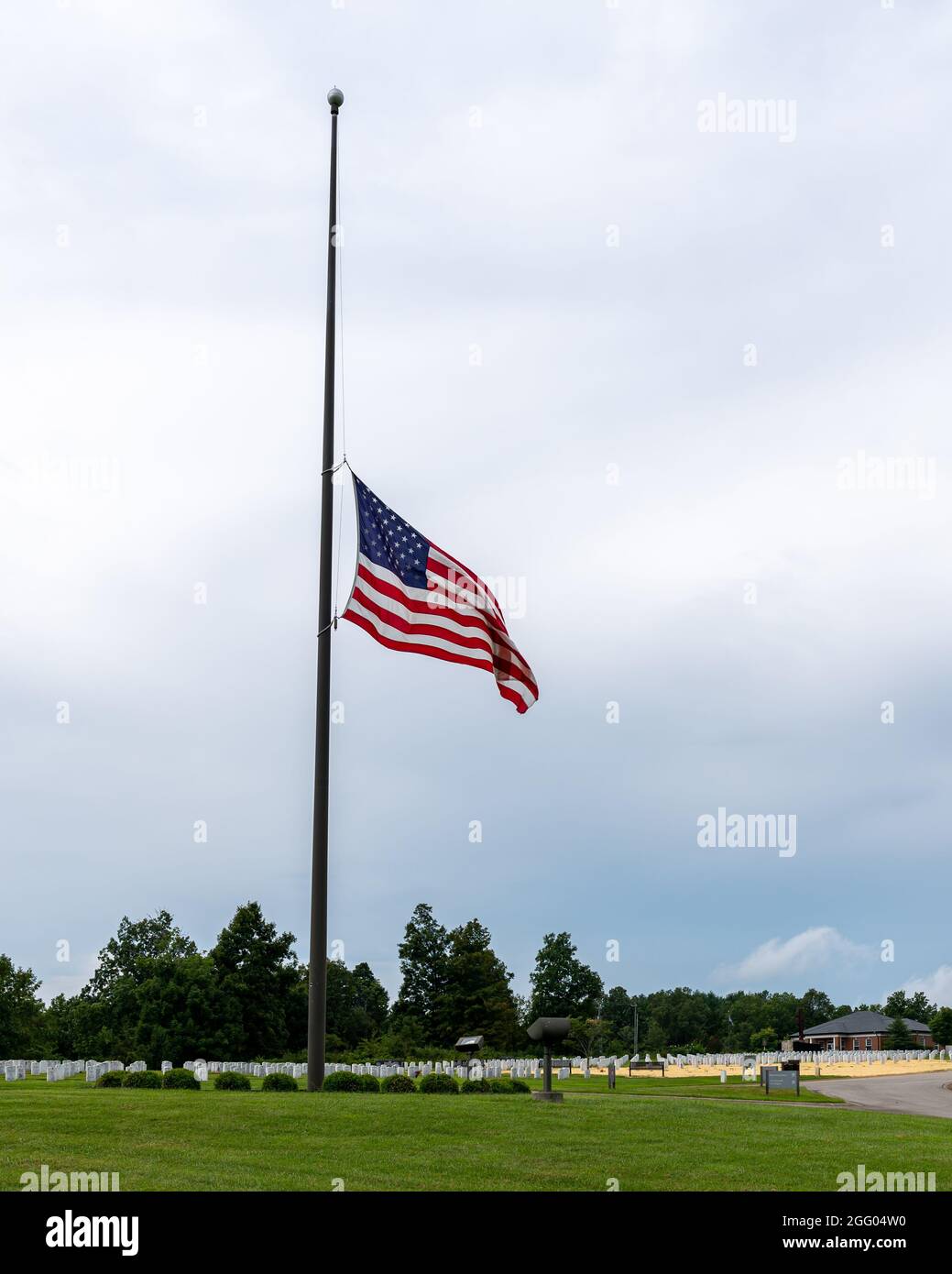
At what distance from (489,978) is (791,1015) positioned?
7446 cm

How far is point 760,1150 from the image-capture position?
533 inches

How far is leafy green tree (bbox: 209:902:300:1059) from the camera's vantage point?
51.6 meters

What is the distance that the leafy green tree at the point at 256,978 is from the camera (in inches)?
2030

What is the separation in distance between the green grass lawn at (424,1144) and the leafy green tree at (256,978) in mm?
35571

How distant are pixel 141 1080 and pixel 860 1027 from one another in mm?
102578

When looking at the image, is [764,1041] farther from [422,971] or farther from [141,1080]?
[141,1080]

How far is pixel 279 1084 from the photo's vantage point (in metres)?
17.7

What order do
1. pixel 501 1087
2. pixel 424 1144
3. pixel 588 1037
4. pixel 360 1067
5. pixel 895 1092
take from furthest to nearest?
pixel 588 1037
pixel 895 1092
pixel 360 1067
pixel 501 1087
pixel 424 1144

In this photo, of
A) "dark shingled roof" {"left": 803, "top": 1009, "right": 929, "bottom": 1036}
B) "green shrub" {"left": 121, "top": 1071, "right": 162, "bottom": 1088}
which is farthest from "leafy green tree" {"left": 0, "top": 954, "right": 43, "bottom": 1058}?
"dark shingled roof" {"left": 803, "top": 1009, "right": 929, "bottom": 1036}

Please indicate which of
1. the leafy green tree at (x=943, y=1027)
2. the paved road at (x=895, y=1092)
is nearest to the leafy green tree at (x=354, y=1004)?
the paved road at (x=895, y=1092)

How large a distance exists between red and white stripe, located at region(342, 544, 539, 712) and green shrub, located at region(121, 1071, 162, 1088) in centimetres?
732

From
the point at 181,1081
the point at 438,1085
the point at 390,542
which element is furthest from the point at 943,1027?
the point at 390,542
